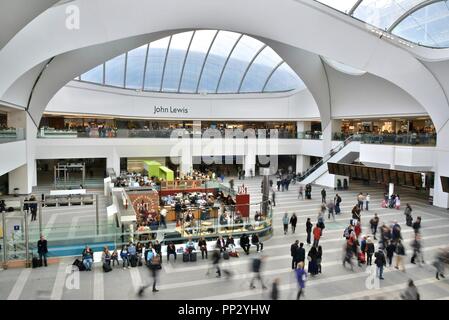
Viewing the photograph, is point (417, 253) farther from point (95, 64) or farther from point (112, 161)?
point (112, 161)

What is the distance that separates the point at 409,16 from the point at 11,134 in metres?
23.0

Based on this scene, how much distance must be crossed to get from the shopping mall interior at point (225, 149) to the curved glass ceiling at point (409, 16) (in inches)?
3.1

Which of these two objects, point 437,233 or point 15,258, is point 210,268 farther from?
point 437,233

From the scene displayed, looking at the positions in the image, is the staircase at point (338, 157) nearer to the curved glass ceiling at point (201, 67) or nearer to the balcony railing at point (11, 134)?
the curved glass ceiling at point (201, 67)

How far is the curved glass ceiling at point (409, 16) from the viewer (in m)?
18.5

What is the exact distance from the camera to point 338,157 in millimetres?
27766

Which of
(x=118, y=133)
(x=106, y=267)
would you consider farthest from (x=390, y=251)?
(x=118, y=133)

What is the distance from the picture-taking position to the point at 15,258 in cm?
1214

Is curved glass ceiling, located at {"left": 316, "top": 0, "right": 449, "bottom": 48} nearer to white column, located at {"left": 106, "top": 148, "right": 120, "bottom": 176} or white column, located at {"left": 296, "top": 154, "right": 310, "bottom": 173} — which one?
white column, located at {"left": 296, "top": 154, "right": 310, "bottom": 173}

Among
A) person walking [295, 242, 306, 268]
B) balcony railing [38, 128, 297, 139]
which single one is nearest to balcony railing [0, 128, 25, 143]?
balcony railing [38, 128, 297, 139]

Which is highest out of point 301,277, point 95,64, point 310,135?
point 95,64

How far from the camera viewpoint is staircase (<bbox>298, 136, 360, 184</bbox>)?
26.8m

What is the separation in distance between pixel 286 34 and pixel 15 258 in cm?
1408
